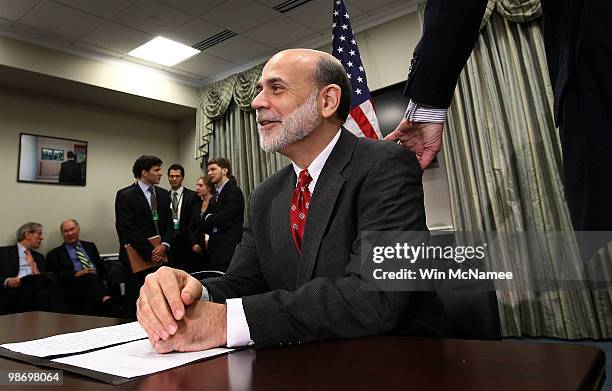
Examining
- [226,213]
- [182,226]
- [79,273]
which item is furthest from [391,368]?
[79,273]

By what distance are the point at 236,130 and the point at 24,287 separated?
293 cm

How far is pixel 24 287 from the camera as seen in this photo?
3914 millimetres

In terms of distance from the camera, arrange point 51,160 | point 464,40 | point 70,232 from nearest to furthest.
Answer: point 464,40 → point 70,232 → point 51,160

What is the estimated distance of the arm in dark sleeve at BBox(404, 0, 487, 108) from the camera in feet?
2.84

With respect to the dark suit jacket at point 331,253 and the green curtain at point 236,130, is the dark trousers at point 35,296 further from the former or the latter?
the dark suit jacket at point 331,253

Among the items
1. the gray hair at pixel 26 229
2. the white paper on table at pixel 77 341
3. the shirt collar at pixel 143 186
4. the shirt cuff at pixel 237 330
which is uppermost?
the shirt collar at pixel 143 186

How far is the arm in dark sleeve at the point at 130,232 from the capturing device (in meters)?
4.11

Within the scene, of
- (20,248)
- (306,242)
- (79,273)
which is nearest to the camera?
(306,242)

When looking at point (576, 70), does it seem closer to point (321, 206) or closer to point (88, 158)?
point (321, 206)

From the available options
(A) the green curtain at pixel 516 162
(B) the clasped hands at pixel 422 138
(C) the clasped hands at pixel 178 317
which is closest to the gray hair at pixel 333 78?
(B) the clasped hands at pixel 422 138

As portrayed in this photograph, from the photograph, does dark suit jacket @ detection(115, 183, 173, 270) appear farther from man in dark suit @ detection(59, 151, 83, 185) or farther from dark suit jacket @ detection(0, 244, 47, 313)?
man in dark suit @ detection(59, 151, 83, 185)

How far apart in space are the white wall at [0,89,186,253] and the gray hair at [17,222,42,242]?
360mm

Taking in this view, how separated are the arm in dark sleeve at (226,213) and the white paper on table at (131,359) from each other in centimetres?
329

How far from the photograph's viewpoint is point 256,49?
4.99 meters
